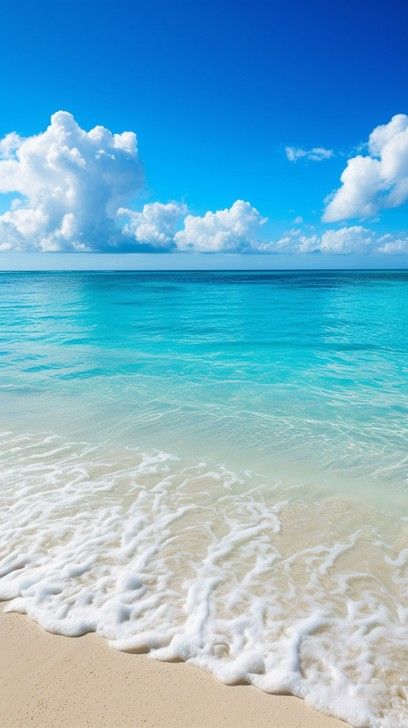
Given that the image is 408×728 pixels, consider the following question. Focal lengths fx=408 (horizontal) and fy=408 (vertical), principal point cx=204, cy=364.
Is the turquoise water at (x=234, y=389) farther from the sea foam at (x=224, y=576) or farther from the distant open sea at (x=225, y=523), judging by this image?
the sea foam at (x=224, y=576)

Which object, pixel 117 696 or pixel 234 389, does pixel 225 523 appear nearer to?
pixel 117 696

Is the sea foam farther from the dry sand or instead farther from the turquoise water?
the turquoise water

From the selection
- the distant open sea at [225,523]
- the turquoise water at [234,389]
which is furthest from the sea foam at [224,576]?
the turquoise water at [234,389]

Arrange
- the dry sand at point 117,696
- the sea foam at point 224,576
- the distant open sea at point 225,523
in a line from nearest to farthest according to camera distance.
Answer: the dry sand at point 117,696
the sea foam at point 224,576
the distant open sea at point 225,523

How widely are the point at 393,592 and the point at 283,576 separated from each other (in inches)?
42.3

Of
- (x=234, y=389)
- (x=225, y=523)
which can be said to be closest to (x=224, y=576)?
(x=225, y=523)

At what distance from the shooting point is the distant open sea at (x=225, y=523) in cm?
340

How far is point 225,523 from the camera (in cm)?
521

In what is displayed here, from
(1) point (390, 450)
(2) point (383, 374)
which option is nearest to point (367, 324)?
(2) point (383, 374)

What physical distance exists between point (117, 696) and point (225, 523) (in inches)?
94.4

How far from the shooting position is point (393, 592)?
13.3ft

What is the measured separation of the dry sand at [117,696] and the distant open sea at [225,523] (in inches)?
4.8

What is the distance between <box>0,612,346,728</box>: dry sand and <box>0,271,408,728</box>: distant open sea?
122 millimetres

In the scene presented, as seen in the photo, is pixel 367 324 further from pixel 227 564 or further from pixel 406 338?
pixel 227 564
